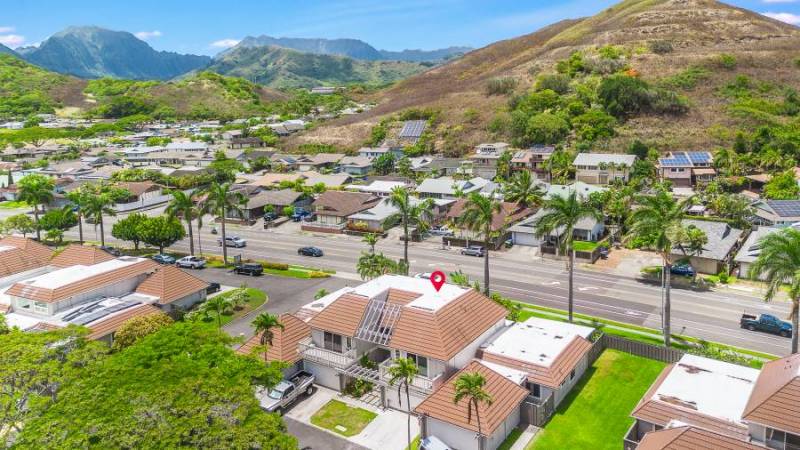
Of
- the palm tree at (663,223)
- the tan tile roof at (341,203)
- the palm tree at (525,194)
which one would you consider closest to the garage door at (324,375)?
the palm tree at (663,223)

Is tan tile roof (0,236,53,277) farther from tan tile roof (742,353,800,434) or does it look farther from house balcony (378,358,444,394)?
tan tile roof (742,353,800,434)

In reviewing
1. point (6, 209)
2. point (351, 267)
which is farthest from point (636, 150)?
point (6, 209)

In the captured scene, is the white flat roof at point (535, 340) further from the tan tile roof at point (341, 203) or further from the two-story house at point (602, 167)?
the two-story house at point (602, 167)

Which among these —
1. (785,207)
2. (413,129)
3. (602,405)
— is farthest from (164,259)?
(413,129)

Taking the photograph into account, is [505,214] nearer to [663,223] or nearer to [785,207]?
[785,207]

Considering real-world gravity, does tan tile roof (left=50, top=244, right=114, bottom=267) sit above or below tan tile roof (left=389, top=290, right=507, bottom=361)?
above

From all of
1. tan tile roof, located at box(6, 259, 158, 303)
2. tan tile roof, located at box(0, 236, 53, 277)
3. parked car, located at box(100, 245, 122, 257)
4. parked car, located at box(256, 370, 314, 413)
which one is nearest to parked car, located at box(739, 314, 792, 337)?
parked car, located at box(256, 370, 314, 413)

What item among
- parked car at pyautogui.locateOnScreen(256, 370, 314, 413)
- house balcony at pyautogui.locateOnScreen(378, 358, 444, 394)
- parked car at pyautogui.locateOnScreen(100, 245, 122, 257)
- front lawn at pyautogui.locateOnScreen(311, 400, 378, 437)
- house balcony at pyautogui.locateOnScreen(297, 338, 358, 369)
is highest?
parked car at pyautogui.locateOnScreen(100, 245, 122, 257)

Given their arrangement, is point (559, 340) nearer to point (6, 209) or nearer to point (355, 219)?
point (355, 219)

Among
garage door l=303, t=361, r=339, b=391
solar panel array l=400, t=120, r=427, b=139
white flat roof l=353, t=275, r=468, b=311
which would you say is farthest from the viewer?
solar panel array l=400, t=120, r=427, b=139
